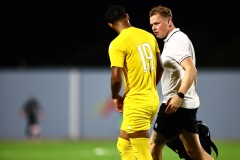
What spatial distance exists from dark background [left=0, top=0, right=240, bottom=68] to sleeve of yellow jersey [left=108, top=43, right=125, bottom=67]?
37074 millimetres

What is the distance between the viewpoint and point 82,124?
27.9 m

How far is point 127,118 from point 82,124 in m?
20.0

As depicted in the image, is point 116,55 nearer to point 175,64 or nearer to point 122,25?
Answer: point 122,25

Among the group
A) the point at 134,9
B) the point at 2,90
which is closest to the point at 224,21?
the point at 134,9

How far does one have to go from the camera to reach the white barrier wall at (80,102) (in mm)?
27844

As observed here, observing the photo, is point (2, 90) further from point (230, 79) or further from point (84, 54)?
point (84, 54)

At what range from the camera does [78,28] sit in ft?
164

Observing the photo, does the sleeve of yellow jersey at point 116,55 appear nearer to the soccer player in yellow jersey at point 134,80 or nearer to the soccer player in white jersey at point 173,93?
the soccer player in yellow jersey at point 134,80

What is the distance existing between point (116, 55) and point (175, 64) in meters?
1.10

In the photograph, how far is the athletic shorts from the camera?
26.1ft

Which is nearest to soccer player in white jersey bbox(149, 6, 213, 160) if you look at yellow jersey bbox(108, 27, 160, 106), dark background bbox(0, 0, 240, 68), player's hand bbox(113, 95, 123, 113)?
yellow jersey bbox(108, 27, 160, 106)

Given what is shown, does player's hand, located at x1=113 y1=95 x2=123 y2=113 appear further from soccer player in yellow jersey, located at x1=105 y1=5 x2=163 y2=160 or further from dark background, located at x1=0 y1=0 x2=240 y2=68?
dark background, located at x1=0 y1=0 x2=240 y2=68

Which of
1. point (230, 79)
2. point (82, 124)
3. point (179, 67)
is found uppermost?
point (179, 67)

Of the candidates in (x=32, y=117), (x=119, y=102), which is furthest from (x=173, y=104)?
(x=32, y=117)
